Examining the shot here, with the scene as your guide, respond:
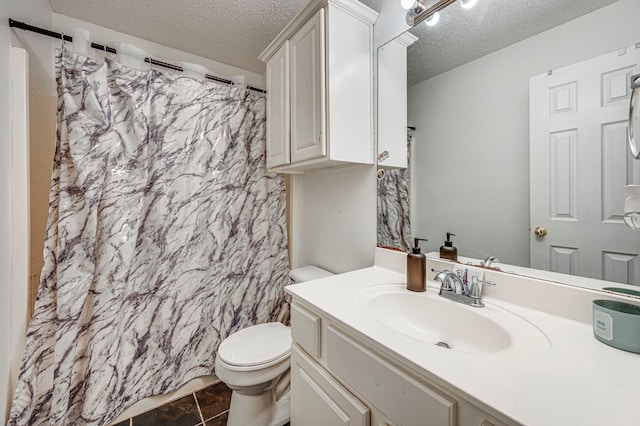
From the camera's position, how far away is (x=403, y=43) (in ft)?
3.94

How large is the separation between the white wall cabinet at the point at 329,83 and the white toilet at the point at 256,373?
38.6 inches

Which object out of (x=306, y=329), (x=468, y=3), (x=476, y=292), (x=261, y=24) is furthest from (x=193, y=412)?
(x=468, y=3)

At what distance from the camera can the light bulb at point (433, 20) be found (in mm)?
1085

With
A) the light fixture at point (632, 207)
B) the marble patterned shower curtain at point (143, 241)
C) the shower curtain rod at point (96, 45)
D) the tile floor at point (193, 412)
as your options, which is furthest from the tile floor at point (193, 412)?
the shower curtain rod at point (96, 45)

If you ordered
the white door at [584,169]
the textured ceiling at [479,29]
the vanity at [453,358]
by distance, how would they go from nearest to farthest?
the vanity at [453,358] → the white door at [584,169] → the textured ceiling at [479,29]

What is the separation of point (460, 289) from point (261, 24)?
1.75 metres

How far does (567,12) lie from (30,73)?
2172 mm

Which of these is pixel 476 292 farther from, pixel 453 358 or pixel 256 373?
pixel 256 373

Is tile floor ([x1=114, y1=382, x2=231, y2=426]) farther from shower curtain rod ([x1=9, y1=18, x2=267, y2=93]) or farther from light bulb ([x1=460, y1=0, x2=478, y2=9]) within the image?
light bulb ([x1=460, y1=0, x2=478, y2=9])

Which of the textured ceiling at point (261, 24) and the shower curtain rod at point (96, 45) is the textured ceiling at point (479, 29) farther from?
the shower curtain rod at point (96, 45)

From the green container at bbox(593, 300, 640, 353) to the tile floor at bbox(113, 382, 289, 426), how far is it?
5.59 feet

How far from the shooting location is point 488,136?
0.95m

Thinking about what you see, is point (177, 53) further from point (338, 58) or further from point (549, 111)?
point (549, 111)

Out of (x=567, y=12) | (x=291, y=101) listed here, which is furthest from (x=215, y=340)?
(x=567, y=12)
